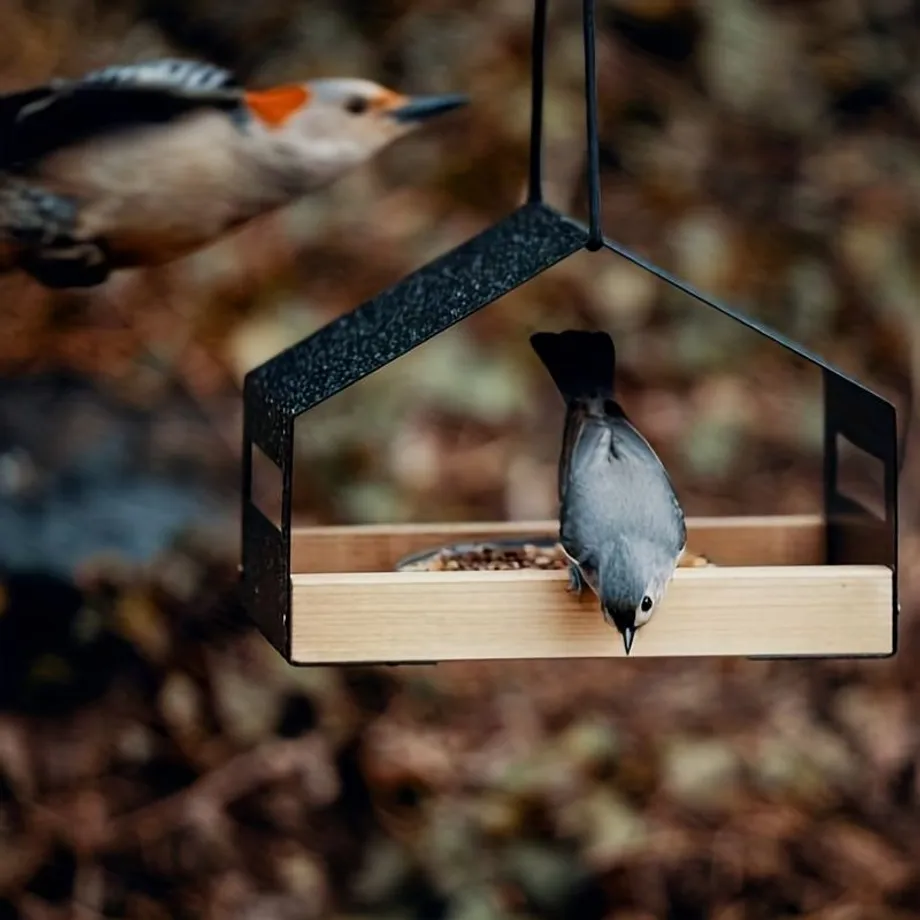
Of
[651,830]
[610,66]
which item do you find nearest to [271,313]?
[610,66]

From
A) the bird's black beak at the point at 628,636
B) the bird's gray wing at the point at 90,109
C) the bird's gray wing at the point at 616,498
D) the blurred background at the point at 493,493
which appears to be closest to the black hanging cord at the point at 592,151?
the bird's gray wing at the point at 616,498

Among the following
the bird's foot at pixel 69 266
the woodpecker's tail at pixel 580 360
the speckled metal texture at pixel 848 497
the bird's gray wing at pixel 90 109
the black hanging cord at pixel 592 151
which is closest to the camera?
the black hanging cord at pixel 592 151

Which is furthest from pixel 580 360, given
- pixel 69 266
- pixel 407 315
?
pixel 69 266

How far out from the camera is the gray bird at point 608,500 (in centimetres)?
124

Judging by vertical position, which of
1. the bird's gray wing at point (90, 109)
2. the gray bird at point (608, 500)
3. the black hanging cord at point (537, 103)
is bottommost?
the gray bird at point (608, 500)

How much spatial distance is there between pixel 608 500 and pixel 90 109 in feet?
3.39

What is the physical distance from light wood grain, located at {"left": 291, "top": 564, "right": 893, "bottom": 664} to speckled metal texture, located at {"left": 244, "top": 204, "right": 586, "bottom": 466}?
0.60 feet

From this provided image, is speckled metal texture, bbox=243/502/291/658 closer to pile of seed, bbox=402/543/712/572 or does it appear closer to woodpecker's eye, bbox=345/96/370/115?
pile of seed, bbox=402/543/712/572

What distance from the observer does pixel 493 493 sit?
2.30m

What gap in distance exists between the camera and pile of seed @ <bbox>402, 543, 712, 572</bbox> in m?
1.51

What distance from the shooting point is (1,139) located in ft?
6.40

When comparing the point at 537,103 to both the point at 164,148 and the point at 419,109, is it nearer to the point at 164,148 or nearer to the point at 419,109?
the point at 419,109

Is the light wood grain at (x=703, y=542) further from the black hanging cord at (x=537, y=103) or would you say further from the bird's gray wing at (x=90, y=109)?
the bird's gray wing at (x=90, y=109)

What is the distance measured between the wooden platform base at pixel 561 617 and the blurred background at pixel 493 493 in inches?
38.5
